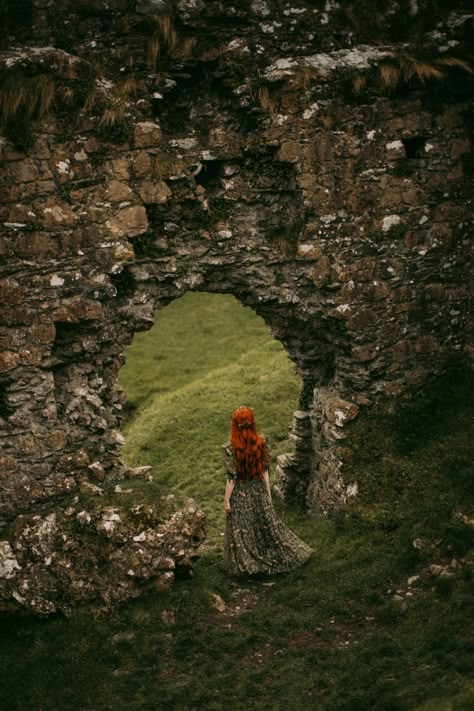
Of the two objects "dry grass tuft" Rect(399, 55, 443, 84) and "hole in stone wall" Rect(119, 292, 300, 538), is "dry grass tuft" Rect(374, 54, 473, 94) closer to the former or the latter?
"dry grass tuft" Rect(399, 55, 443, 84)

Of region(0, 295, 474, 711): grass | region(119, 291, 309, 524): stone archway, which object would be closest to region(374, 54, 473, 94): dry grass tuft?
region(0, 295, 474, 711): grass

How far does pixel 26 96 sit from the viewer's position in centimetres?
989

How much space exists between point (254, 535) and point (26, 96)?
19.4 feet

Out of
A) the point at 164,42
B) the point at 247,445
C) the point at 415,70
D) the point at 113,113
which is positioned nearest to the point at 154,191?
the point at 113,113

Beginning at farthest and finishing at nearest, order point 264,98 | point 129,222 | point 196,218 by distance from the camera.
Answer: point 196,218 → point 264,98 → point 129,222

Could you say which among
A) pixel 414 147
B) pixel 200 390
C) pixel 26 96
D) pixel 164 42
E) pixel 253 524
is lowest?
pixel 200 390

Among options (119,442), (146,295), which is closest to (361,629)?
(119,442)

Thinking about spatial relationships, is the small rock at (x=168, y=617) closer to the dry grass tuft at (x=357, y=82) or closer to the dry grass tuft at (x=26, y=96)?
the dry grass tuft at (x=26, y=96)

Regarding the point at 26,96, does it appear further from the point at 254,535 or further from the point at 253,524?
the point at 254,535

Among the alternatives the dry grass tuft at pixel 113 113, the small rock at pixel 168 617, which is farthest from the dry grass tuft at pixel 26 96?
the small rock at pixel 168 617

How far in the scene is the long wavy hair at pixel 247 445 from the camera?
34.2ft

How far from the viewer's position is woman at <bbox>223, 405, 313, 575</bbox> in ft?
34.9

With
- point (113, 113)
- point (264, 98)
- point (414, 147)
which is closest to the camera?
point (113, 113)

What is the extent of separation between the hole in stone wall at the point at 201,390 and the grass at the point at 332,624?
185 cm
